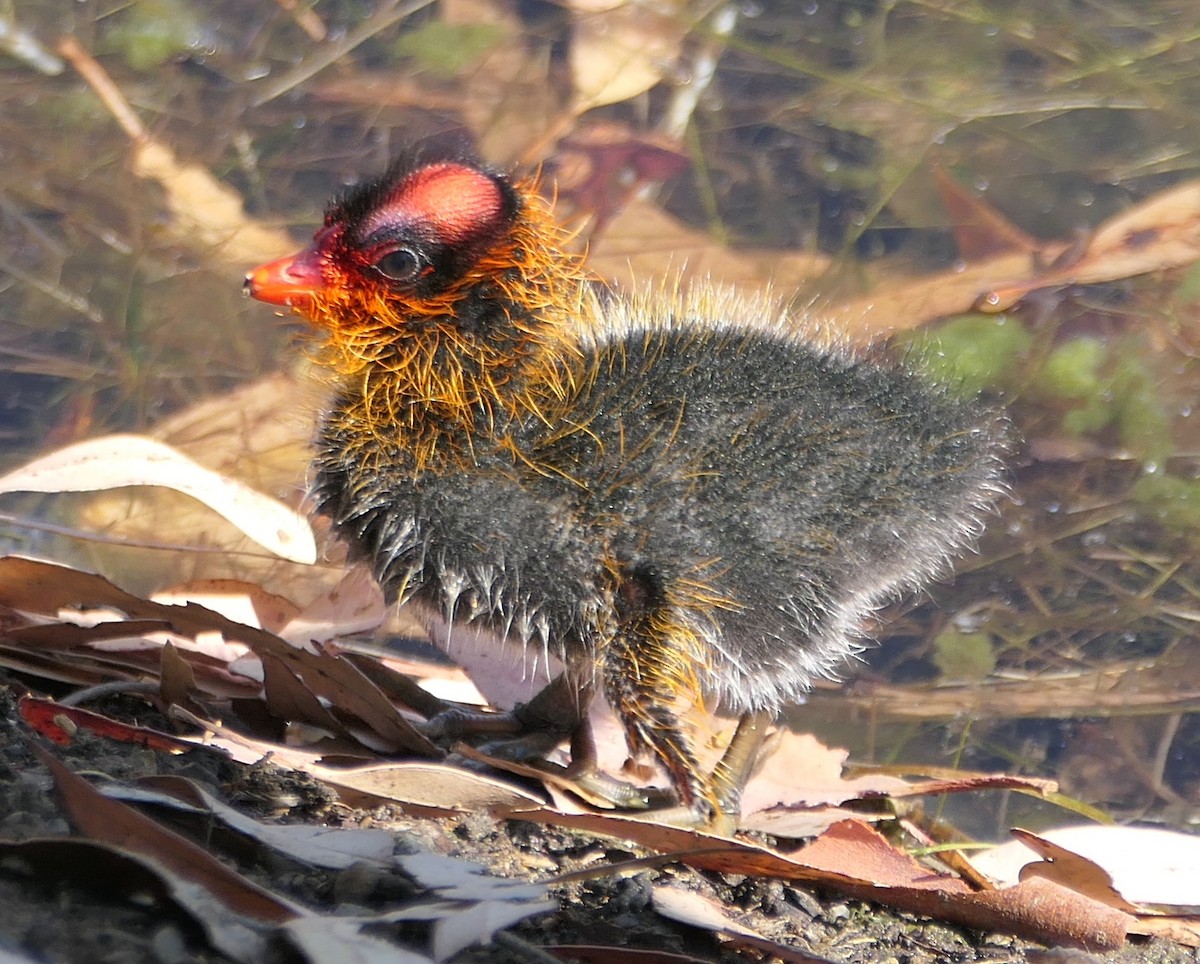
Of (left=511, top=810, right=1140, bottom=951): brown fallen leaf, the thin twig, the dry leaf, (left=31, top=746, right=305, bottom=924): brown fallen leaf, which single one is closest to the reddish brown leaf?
(left=31, top=746, right=305, bottom=924): brown fallen leaf

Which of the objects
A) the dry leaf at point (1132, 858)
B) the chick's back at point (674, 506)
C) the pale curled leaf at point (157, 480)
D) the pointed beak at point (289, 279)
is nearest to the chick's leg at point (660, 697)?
the chick's back at point (674, 506)

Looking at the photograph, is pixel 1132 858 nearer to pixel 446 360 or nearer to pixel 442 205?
pixel 446 360

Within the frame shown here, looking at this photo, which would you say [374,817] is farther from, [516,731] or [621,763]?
[621,763]

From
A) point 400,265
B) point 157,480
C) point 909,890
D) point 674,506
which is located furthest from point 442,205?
point 909,890

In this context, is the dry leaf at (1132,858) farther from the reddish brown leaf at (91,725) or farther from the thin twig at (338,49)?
the thin twig at (338,49)

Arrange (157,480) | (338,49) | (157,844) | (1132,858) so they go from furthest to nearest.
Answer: (338,49) < (157,480) < (1132,858) < (157,844)

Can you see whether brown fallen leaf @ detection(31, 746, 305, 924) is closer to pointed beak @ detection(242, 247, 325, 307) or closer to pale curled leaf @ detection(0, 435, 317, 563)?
pointed beak @ detection(242, 247, 325, 307)

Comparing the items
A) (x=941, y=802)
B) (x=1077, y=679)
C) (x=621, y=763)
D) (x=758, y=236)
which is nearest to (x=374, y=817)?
(x=621, y=763)
